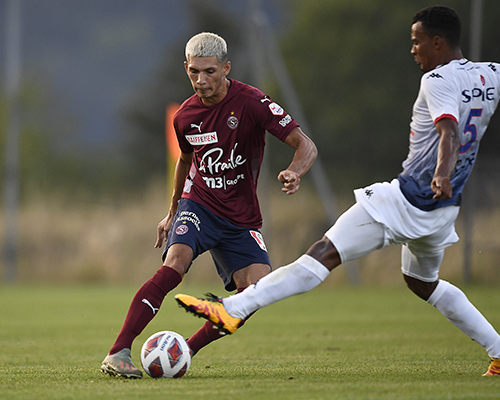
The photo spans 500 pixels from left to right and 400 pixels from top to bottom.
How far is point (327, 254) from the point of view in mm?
4477

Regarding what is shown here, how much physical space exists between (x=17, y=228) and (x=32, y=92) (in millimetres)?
31959

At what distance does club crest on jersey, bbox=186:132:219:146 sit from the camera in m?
5.15

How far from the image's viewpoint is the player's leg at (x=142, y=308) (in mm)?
4699

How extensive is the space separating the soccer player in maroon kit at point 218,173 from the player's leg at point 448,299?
948mm

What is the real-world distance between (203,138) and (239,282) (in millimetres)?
995

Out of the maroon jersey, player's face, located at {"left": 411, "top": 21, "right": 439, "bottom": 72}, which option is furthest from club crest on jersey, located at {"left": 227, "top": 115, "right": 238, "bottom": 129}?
player's face, located at {"left": 411, "top": 21, "right": 439, "bottom": 72}

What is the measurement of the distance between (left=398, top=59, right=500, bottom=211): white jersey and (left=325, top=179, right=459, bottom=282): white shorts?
0.06m

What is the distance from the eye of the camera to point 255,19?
16.8 meters

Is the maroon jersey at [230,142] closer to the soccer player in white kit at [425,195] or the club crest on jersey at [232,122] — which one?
the club crest on jersey at [232,122]

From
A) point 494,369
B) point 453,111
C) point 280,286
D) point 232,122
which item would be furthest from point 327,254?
point 494,369

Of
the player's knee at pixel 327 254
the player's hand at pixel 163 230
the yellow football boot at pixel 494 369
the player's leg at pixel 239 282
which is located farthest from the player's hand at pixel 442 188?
the player's hand at pixel 163 230

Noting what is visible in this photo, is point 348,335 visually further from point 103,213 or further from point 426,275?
point 103,213

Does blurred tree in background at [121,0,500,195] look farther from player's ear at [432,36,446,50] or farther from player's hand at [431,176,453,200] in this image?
player's hand at [431,176,453,200]

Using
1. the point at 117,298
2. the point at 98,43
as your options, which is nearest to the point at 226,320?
the point at 117,298
